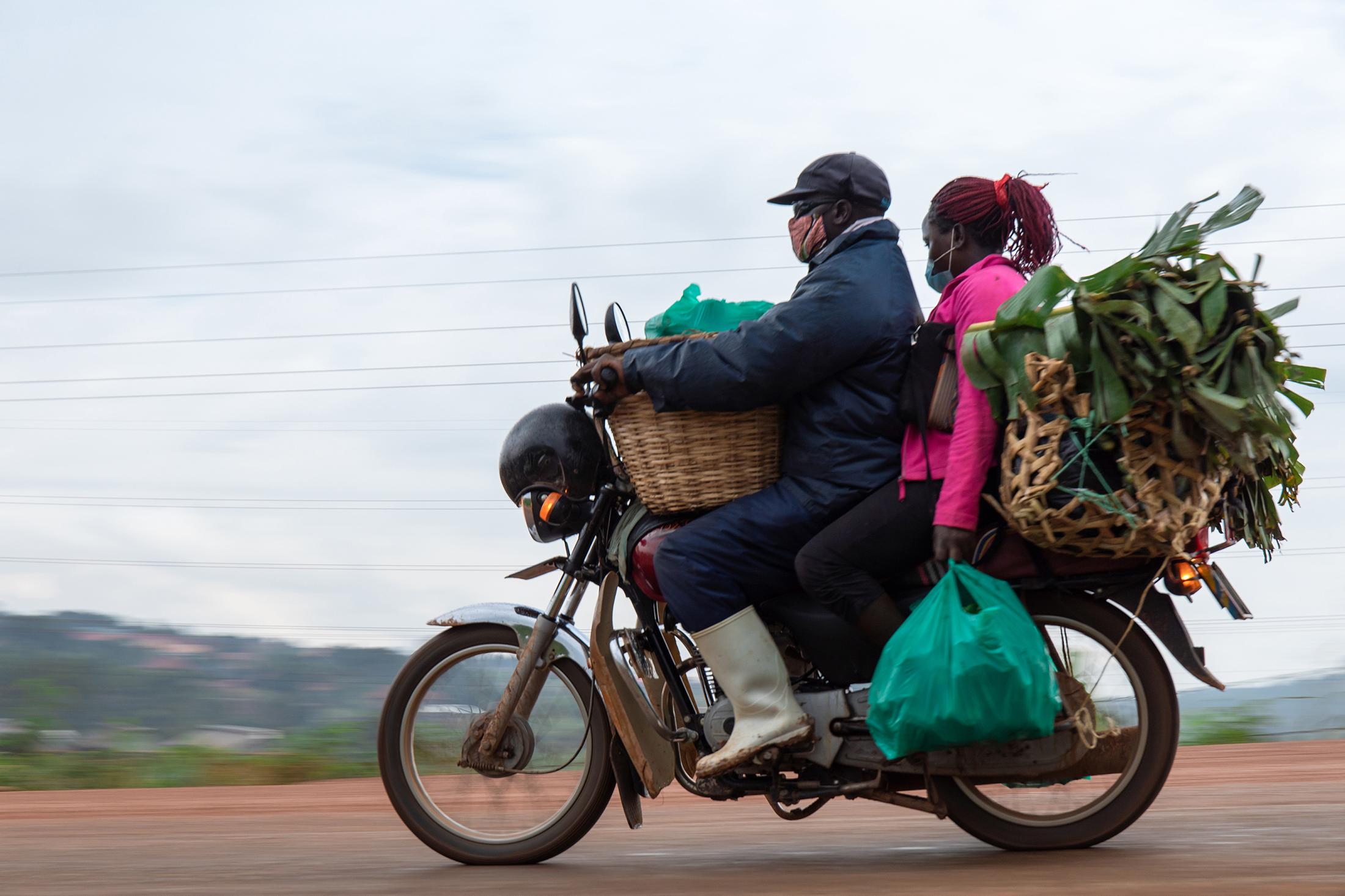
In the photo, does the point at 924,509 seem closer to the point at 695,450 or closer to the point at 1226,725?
the point at 695,450

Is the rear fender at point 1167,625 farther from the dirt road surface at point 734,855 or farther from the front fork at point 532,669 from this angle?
the front fork at point 532,669

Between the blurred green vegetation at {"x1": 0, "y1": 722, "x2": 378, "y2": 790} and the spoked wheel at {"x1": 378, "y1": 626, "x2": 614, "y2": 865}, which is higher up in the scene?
the spoked wheel at {"x1": 378, "y1": 626, "x2": 614, "y2": 865}

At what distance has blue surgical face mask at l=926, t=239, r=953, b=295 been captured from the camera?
473 cm

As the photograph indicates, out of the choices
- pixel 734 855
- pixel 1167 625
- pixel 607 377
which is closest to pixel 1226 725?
pixel 734 855

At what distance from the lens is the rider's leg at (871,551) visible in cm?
434

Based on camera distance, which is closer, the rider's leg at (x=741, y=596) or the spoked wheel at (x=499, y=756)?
the rider's leg at (x=741, y=596)

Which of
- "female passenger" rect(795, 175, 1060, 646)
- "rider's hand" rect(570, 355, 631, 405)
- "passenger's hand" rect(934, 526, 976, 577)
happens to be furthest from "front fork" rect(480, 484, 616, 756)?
"passenger's hand" rect(934, 526, 976, 577)

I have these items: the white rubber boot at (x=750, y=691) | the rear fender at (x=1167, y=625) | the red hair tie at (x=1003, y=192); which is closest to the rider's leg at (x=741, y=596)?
the white rubber boot at (x=750, y=691)

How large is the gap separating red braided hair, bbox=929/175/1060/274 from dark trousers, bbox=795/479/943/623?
0.90 meters

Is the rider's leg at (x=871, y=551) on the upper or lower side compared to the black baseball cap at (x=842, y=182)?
lower

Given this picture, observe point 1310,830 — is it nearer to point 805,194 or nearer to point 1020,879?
point 1020,879

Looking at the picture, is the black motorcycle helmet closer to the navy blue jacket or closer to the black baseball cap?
the navy blue jacket

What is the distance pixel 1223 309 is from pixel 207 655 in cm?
1056

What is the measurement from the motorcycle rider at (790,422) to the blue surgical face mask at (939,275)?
259 mm
